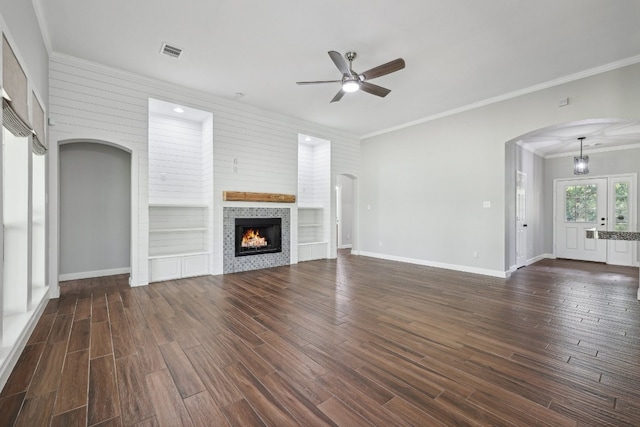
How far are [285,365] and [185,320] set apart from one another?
59.9 inches

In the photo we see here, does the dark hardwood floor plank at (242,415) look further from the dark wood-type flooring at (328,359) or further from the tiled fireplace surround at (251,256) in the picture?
the tiled fireplace surround at (251,256)

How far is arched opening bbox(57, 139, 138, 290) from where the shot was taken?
4816 millimetres

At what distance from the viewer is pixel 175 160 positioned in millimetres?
5598

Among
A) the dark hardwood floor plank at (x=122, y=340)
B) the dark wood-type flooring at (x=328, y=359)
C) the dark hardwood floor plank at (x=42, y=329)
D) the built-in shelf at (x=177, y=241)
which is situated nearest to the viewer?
the dark wood-type flooring at (x=328, y=359)

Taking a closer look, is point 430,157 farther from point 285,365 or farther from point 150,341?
point 150,341

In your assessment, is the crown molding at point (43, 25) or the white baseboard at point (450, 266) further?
the white baseboard at point (450, 266)

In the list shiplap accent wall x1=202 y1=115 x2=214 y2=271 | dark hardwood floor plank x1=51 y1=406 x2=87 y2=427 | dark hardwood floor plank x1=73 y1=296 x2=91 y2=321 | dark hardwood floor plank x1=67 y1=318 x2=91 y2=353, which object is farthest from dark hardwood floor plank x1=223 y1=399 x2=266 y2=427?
shiplap accent wall x1=202 y1=115 x2=214 y2=271

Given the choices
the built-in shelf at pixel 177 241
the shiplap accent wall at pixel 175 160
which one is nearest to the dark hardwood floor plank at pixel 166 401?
the built-in shelf at pixel 177 241

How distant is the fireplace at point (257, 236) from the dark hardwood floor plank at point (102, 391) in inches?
138

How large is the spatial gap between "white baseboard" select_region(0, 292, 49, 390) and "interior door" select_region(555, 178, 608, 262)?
34.0 feet

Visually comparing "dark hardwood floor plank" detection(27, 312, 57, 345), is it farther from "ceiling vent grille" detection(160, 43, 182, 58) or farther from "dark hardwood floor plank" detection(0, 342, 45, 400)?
"ceiling vent grille" detection(160, 43, 182, 58)

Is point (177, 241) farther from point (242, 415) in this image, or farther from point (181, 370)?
point (242, 415)

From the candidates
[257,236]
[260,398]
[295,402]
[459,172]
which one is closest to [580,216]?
[459,172]

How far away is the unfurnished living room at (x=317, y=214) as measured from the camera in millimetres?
1982
